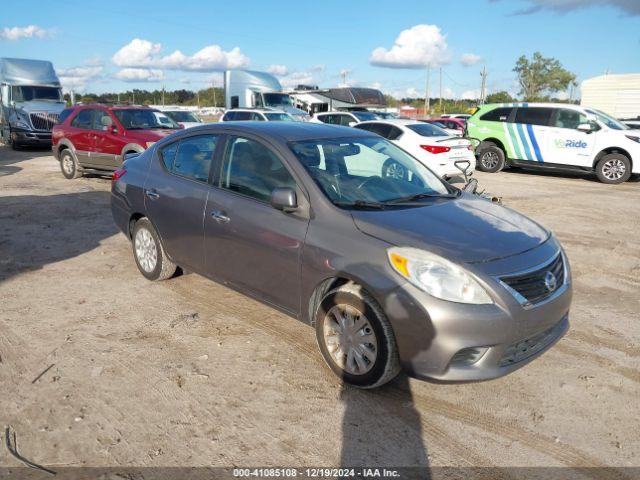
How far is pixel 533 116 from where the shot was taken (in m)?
13.8

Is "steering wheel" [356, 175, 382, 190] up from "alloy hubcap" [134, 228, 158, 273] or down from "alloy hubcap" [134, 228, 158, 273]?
up

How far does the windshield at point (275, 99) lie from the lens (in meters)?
22.6

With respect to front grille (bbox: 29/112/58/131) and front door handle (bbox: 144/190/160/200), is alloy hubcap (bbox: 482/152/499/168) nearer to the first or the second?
front door handle (bbox: 144/190/160/200)

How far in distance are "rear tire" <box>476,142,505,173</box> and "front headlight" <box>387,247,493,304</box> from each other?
499 inches

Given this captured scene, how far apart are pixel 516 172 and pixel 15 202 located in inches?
515

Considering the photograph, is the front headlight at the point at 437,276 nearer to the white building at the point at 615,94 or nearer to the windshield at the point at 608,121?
the windshield at the point at 608,121

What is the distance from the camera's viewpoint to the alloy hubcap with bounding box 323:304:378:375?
320 centimetres

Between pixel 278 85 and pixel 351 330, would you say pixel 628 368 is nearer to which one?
pixel 351 330

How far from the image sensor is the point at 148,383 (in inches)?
133

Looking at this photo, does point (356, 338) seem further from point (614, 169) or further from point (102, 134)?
point (614, 169)

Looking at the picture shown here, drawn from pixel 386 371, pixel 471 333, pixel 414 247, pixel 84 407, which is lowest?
pixel 84 407

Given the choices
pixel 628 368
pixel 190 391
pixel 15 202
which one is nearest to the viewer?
pixel 190 391

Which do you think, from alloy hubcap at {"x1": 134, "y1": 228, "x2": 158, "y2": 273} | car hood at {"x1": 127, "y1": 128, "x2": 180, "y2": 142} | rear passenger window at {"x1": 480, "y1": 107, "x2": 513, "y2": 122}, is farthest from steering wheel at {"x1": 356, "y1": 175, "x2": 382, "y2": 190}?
rear passenger window at {"x1": 480, "y1": 107, "x2": 513, "y2": 122}

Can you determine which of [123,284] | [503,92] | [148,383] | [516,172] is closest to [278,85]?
[516,172]
